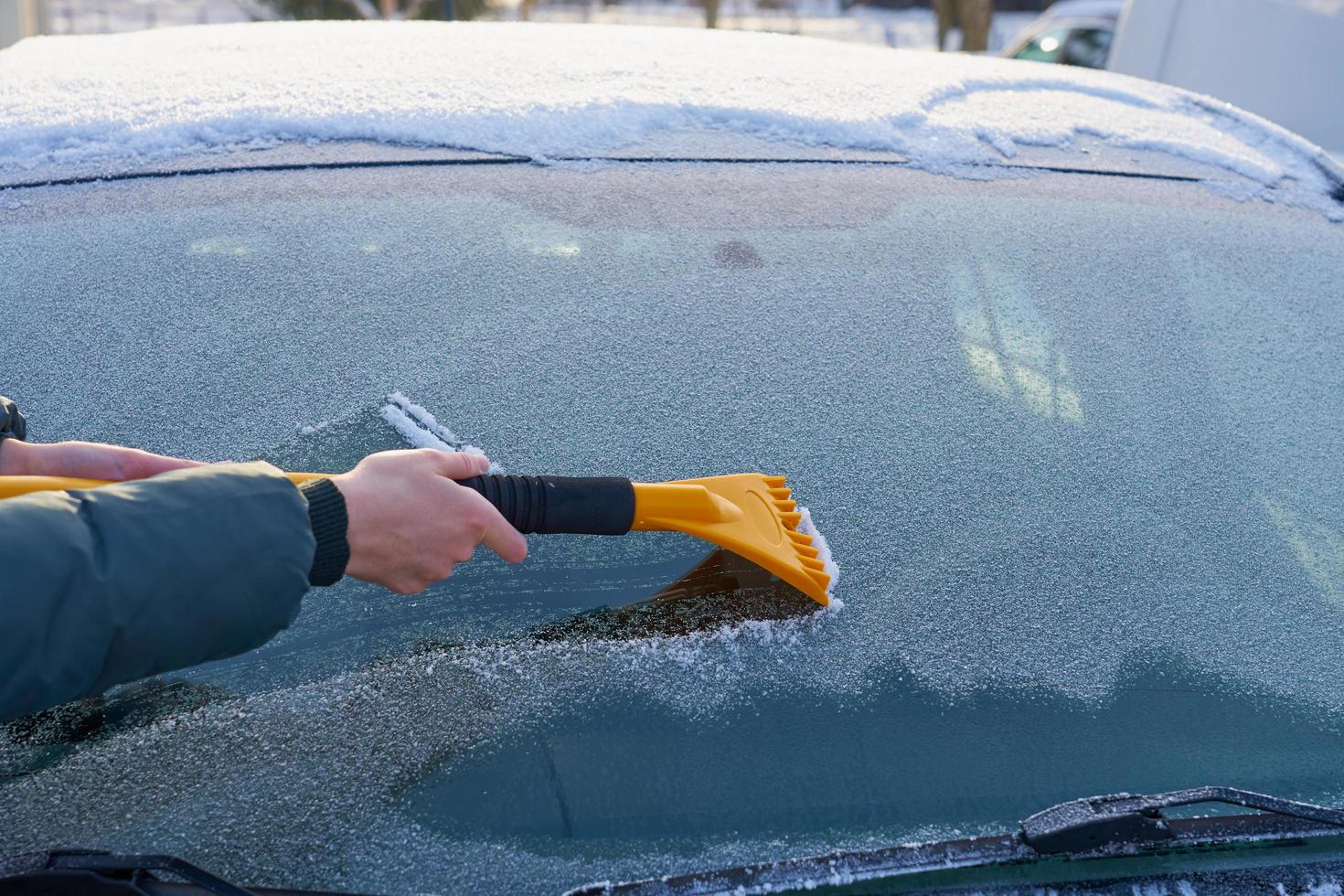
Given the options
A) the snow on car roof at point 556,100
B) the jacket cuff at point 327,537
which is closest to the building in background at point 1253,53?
the snow on car roof at point 556,100

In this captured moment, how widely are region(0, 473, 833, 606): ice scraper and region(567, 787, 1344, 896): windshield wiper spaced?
30 centimetres

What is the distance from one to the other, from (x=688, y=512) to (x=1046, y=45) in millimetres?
7131

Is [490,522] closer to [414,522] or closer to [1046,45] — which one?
[414,522]

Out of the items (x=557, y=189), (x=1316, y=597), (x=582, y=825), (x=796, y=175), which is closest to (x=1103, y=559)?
(x=1316, y=597)

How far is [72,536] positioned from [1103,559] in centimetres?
96

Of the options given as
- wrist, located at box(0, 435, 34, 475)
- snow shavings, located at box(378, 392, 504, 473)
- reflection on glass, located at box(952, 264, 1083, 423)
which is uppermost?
reflection on glass, located at box(952, 264, 1083, 423)

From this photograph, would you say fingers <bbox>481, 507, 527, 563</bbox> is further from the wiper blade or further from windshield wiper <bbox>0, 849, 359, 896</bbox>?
the wiper blade

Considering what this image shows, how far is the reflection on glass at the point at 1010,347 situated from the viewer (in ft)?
4.32

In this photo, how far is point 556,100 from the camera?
1.65 meters

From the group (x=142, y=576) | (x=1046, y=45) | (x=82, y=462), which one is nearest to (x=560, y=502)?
(x=142, y=576)

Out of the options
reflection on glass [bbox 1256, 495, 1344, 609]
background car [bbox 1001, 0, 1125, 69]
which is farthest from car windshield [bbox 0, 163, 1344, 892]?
background car [bbox 1001, 0, 1125, 69]

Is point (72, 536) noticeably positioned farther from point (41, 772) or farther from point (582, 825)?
point (582, 825)

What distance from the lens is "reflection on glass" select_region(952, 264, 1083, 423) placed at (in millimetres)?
1316

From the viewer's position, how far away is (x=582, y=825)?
0.88m
